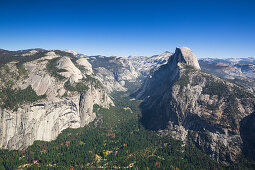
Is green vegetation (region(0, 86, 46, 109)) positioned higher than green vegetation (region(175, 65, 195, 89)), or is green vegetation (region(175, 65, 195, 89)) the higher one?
green vegetation (region(175, 65, 195, 89))

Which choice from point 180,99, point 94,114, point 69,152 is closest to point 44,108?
point 69,152

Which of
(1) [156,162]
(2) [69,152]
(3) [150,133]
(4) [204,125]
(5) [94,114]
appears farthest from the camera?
(5) [94,114]

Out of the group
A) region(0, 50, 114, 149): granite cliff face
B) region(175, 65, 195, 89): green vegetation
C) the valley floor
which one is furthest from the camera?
region(175, 65, 195, 89): green vegetation

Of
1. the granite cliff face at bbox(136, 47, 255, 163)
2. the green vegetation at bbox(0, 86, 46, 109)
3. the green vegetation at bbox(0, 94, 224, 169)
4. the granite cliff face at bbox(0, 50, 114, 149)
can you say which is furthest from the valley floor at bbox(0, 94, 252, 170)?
the green vegetation at bbox(0, 86, 46, 109)

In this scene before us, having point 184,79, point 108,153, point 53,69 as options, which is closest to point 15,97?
point 53,69

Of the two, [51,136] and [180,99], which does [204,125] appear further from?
[51,136]

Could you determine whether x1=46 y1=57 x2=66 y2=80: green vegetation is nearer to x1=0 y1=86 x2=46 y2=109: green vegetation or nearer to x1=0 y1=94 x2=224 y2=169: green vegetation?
x1=0 y1=86 x2=46 y2=109: green vegetation
